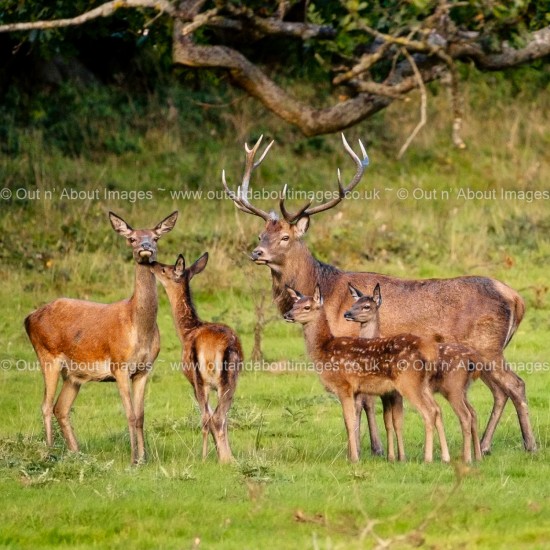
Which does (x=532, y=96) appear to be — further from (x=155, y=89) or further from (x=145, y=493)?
(x=145, y=493)

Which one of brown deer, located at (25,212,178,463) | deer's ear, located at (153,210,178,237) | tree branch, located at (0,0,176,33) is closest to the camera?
brown deer, located at (25,212,178,463)

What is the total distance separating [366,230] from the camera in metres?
17.8

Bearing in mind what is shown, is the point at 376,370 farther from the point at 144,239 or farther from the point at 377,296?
the point at 144,239

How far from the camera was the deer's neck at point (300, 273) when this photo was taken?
1152cm

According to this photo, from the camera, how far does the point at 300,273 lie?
11.6 m

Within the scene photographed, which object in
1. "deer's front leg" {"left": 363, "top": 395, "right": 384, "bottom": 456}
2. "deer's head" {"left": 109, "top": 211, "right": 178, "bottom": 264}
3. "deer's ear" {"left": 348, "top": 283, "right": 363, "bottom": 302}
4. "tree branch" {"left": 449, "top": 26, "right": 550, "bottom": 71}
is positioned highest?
"tree branch" {"left": 449, "top": 26, "right": 550, "bottom": 71}

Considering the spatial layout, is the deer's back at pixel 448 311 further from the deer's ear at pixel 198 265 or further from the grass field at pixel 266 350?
the deer's ear at pixel 198 265

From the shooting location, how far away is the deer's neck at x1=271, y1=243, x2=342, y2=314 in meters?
11.5

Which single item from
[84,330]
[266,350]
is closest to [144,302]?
[84,330]

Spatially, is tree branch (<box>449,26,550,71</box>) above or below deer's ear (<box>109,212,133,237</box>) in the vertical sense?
above

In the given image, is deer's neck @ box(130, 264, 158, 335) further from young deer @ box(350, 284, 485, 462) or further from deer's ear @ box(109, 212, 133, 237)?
young deer @ box(350, 284, 485, 462)

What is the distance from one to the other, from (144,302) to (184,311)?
0.98ft

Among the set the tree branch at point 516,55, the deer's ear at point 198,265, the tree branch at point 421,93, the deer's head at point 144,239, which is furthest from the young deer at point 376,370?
the tree branch at point 516,55

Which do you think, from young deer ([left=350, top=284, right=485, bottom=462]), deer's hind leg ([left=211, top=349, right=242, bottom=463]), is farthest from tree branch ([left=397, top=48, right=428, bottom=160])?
deer's hind leg ([left=211, top=349, right=242, bottom=463])
